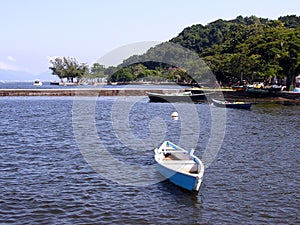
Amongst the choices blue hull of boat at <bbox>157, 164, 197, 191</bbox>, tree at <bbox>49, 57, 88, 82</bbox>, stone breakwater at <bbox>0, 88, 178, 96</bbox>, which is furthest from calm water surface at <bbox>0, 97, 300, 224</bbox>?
tree at <bbox>49, 57, 88, 82</bbox>

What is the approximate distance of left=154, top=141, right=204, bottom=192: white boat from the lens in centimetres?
1750

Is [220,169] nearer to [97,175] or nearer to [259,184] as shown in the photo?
[259,184]

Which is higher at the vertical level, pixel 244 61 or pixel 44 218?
pixel 244 61

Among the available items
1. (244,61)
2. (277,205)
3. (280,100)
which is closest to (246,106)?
(280,100)

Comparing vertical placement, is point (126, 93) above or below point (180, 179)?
above

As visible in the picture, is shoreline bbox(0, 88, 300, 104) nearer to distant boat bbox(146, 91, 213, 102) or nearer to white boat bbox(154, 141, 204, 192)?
distant boat bbox(146, 91, 213, 102)

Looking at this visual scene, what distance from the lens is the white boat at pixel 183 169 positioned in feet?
57.4

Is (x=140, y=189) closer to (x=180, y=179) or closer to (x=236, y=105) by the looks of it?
(x=180, y=179)

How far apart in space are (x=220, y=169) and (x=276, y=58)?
211 feet

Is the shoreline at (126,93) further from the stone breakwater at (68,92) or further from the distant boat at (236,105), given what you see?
the distant boat at (236,105)

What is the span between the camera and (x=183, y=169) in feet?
62.1

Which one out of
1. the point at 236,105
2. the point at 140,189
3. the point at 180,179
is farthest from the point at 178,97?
the point at 180,179

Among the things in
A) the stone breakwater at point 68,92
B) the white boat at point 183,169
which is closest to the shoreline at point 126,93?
the stone breakwater at point 68,92

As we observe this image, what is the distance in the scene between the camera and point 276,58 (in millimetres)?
82125
